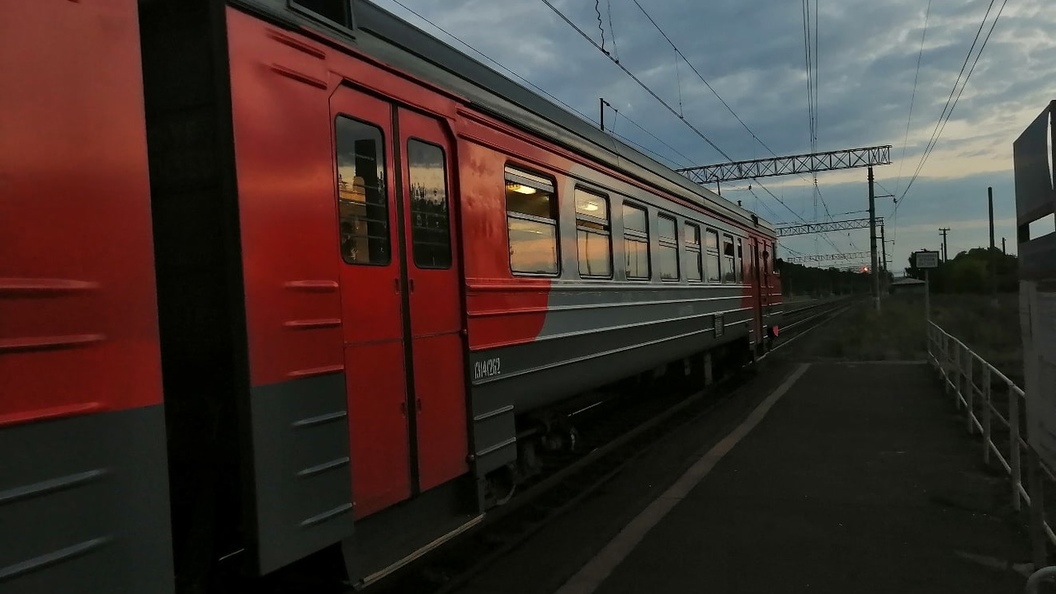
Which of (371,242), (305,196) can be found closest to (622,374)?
(371,242)

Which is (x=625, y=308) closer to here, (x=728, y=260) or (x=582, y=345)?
(x=582, y=345)

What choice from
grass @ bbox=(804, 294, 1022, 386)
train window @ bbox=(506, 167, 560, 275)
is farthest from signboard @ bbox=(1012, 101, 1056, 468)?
grass @ bbox=(804, 294, 1022, 386)

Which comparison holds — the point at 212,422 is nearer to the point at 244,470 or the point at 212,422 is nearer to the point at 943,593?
the point at 244,470

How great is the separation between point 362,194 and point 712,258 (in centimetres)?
876

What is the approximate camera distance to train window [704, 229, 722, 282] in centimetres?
1184

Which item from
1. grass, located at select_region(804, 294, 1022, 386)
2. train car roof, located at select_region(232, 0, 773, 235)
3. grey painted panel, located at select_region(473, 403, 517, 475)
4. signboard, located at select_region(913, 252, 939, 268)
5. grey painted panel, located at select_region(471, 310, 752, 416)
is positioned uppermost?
train car roof, located at select_region(232, 0, 773, 235)

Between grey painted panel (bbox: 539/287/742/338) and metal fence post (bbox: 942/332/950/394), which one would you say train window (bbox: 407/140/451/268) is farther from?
metal fence post (bbox: 942/332/950/394)

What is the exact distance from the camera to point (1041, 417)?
3967 mm

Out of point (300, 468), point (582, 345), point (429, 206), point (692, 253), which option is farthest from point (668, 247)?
point (300, 468)

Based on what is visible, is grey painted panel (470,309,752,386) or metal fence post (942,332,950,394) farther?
metal fence post (942,332,950,394)

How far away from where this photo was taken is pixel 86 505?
2607mm

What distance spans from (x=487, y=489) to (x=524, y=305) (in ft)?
4.34

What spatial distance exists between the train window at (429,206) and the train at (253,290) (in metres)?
0.02

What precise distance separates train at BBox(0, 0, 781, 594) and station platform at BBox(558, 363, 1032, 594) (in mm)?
1268
